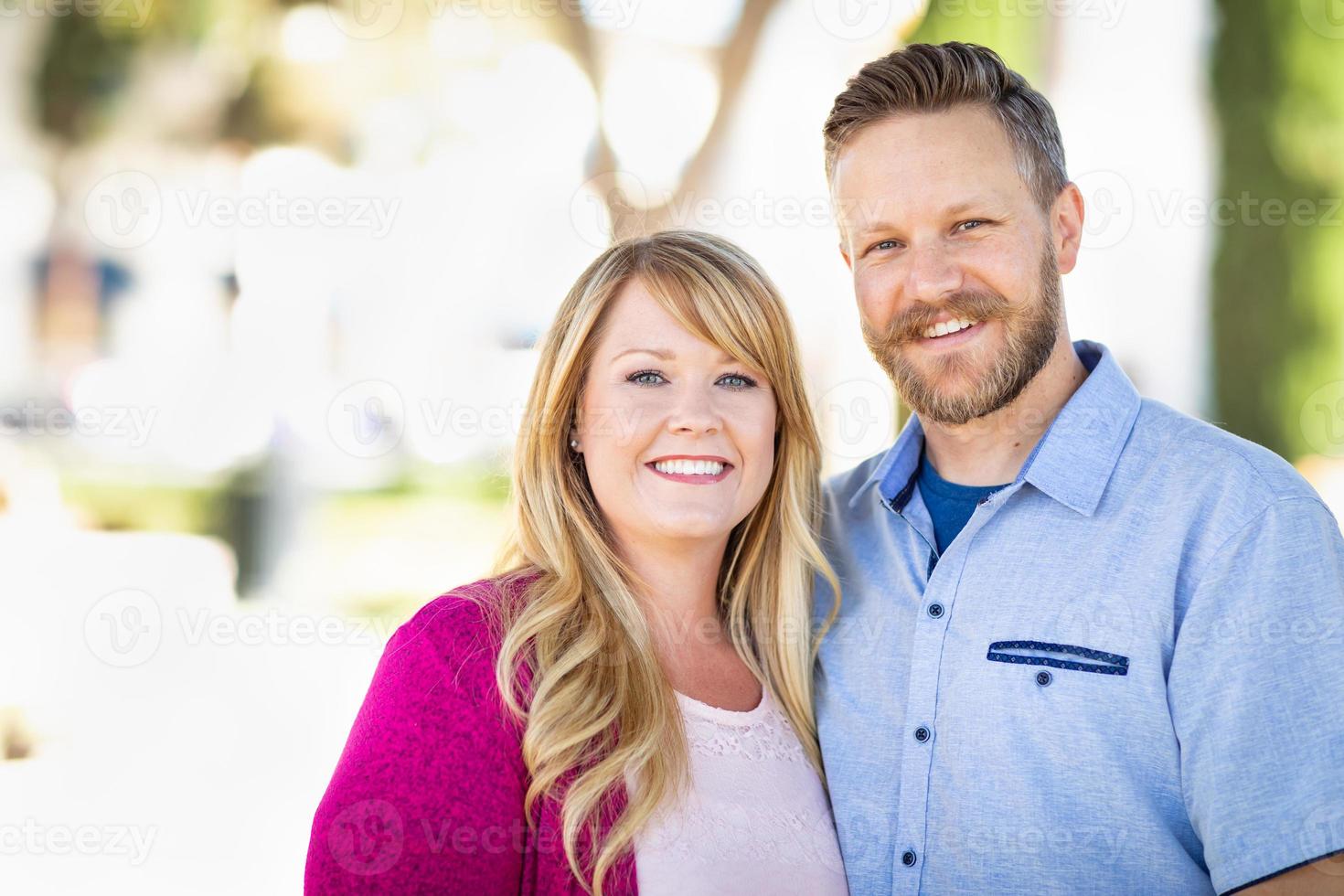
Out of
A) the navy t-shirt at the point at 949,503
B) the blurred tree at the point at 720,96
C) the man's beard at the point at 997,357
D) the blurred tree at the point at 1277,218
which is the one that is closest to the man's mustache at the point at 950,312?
the man's beard at the point at 997,357

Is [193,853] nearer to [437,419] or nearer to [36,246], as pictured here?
[437,419]

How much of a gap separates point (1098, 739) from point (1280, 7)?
293 cm

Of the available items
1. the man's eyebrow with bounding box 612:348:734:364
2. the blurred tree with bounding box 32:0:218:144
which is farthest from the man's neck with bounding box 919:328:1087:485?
the blurred tree with bounding box 32:0:218:144

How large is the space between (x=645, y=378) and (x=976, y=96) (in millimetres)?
762

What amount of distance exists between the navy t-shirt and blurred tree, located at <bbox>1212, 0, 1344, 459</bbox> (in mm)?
2048

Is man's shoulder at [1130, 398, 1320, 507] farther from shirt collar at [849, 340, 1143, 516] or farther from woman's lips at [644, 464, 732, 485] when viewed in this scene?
woman's lips at [644, 464, 732, 485]

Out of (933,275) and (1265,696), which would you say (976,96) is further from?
(1265,696)

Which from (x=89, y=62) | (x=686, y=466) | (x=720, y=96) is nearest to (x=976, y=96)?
(x=686, y=466)

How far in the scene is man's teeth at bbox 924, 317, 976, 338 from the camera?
6.20 ft

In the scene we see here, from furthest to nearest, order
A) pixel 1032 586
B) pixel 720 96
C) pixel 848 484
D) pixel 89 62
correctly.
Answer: pixel 720 96 → pixel 89 62 → pixel 848 484 → pixel 1032 586

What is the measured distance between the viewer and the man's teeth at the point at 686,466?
1818mm

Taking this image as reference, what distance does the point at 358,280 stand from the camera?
4059 millimetres

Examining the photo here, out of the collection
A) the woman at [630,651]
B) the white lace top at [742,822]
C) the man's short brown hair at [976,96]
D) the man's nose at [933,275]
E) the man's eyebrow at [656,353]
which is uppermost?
the man's short brown hair at [976,96]

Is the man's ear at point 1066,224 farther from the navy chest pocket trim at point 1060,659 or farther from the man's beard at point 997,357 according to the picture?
the navy chest pocket trim at point 1060,659
